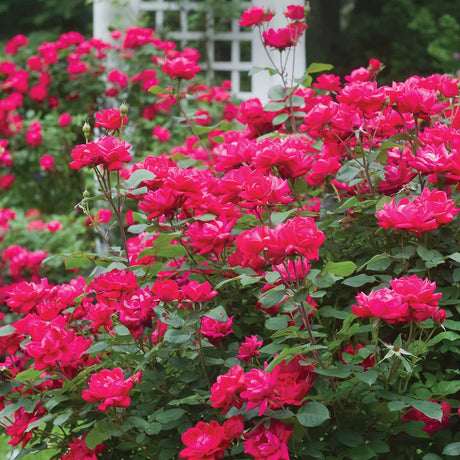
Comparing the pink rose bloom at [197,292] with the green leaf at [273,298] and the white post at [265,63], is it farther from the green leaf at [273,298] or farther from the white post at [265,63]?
the white post at [265,63]

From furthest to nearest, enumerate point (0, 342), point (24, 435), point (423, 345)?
1. point (0, 342)
2. point (24, 435)
3. point (423, 345)

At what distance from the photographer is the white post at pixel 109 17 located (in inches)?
210

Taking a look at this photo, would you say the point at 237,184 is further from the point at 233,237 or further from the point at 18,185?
the point at 18,185

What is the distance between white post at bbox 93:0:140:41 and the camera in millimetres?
5340

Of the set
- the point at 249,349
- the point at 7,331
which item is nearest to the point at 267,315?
the point at 249,349

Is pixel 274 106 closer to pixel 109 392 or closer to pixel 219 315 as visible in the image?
pixel 219 315

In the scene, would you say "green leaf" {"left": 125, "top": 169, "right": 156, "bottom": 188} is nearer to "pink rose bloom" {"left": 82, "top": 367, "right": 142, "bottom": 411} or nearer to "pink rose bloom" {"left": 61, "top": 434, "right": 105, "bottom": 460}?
"pink rose bloom" {"left": 82, "top": 367, "right": 142, "bottom": 411}

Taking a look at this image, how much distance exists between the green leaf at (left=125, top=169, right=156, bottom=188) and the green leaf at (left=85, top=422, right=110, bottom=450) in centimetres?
48

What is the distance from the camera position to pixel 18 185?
16.1 ft

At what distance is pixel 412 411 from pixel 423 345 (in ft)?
0.90

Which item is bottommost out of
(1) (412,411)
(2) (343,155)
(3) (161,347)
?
(1) (412,411)

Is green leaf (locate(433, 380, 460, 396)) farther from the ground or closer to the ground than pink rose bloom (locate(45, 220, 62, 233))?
farther from the ground

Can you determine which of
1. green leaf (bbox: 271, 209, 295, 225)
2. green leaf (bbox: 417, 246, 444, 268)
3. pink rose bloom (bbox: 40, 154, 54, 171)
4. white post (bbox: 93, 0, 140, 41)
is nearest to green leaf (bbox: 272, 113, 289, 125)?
green leaf (bbox: 271, 209, 295, 225)

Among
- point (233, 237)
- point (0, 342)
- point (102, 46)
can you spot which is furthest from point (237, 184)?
point (102, 46)
